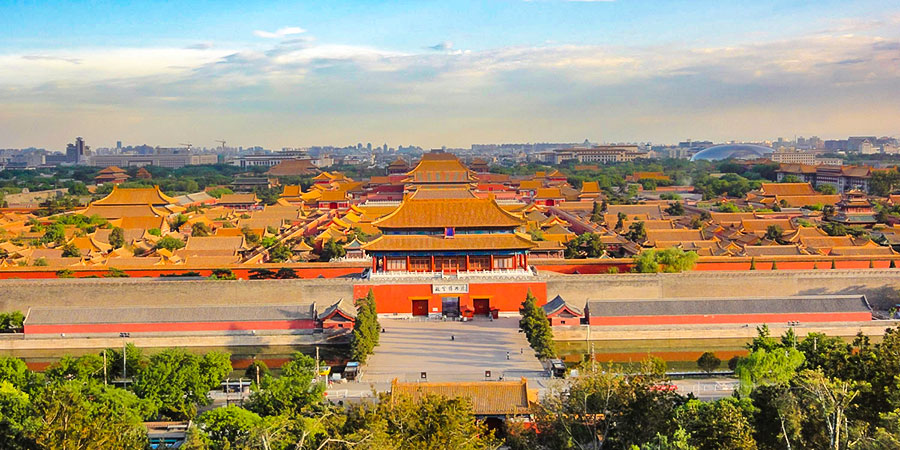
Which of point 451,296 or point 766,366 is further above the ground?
point 766,366

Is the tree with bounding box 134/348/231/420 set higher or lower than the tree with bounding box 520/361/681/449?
lower

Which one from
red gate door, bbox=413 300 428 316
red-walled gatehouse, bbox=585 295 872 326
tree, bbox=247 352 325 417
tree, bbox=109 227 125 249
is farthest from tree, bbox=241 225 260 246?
tree, bbox=247 352 325 417

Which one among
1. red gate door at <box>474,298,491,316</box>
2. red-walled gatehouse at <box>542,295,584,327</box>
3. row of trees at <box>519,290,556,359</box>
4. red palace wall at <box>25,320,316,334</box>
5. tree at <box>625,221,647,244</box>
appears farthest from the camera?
tree at <box>625,221,647,244</box>

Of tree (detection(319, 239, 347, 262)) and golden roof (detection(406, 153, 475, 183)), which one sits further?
golden roof (detection(406, 153, 475, 183))

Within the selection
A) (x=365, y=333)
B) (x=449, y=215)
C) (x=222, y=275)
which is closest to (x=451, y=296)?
(x=449, y=215)

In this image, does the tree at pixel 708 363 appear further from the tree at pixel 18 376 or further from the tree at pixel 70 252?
the tree at pixel 70 252

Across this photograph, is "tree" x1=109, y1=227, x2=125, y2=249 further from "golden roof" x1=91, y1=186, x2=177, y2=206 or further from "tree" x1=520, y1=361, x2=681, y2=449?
"tree" x1=520, y1=361, x2=681, y2=449

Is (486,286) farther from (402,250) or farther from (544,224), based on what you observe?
(544,224)

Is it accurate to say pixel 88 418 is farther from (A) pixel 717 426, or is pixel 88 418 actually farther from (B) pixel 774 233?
(B) pixel 774 233
